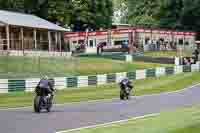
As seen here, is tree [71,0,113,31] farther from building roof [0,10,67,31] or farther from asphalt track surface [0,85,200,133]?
asphalt track surface [0,85,200,133]

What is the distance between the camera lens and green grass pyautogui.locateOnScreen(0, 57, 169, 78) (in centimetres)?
4000

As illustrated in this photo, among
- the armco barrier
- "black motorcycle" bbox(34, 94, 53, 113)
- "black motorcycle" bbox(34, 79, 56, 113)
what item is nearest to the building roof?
the armco barrier

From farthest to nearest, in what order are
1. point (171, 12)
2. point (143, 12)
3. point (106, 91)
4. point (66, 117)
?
point (143, 12)
point (171, 12)
point (106, 91)
point (66, 117)

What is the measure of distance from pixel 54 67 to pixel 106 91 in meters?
6.99

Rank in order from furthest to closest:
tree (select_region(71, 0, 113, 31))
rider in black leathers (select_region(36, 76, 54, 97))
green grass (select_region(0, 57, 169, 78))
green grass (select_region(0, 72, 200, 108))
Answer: tree (select_region(71, 0, 113, 31)) → green grass (select_region(0, 57, 169, 78)) → green grass (select_region(0, 72, 200, 108)) → rider in black leathers (select_region(36, 76, 54, 97))

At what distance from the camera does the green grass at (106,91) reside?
102ft

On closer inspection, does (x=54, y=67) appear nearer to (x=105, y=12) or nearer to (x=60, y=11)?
(x=60, y=11)

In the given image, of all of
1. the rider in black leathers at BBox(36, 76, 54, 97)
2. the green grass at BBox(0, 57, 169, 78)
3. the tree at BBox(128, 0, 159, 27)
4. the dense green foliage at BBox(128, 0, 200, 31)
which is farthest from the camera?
the tree at BBox(128, 0, 159, 27)

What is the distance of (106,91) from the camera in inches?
1515

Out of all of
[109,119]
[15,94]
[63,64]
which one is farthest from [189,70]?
[109,119]

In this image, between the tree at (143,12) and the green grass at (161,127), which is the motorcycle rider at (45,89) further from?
the tree at (143,12)

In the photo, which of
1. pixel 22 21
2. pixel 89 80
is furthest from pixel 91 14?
pixel 89 80

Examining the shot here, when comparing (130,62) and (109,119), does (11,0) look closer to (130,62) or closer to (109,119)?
(130,62)

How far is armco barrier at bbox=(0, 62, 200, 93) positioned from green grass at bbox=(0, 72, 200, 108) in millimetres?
805
